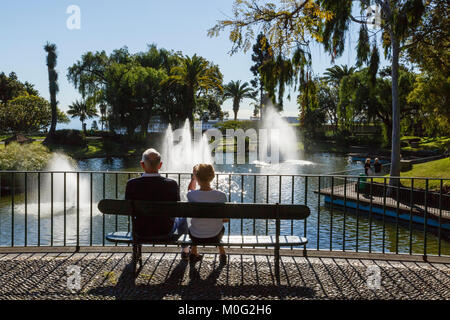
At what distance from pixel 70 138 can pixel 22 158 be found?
2264cm

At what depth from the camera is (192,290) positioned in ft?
12.8

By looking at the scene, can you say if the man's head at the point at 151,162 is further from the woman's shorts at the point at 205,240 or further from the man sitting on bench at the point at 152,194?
the woman's shorts at the point at 205,240

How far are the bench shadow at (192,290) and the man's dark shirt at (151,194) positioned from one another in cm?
48

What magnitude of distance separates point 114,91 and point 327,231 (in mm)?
36634

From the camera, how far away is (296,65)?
604 centimetres

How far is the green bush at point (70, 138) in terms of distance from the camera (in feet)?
148

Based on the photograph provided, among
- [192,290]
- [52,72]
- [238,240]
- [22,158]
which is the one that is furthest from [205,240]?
[52,72]

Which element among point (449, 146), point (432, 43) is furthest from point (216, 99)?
point (432, 43)

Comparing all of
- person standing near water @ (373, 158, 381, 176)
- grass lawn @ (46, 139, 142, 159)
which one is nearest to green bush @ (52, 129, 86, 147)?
grass lawn @ (46, 139, 142, 159)

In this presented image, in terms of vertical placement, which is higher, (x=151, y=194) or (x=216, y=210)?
(x=151, y=194)

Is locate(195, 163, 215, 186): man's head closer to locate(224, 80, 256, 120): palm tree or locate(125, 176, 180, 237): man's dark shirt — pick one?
locate(125, 176, 180, 237): man's dark shirt

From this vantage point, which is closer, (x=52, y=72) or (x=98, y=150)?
(x=98, y=150)

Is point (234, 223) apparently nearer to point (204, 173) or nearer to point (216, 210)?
point (204, 173)
